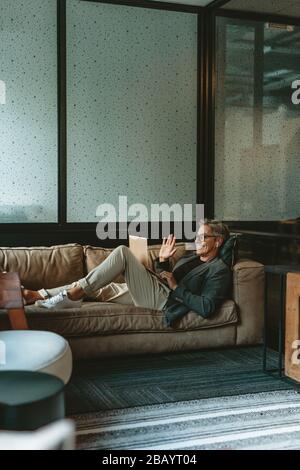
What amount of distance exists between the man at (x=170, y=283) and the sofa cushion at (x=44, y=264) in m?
0.26

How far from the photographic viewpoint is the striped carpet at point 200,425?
251 cm

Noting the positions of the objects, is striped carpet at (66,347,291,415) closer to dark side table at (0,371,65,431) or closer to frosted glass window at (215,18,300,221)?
dark side table at (0,371,65,431)

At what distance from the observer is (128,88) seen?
15.6 ft

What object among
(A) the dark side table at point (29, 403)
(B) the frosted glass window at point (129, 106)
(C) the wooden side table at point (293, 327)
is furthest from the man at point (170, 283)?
(A) the dark side table at point (29, 403)

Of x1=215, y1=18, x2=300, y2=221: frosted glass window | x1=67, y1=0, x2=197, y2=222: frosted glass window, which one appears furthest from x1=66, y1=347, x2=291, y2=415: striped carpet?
x1=67, y1=0, x2=197, y2=222: frosted glass window

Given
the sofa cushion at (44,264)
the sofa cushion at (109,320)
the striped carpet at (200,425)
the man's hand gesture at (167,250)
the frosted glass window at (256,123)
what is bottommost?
the striped carpet at (200,425)

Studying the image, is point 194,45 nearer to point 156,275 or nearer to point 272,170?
point 272,170

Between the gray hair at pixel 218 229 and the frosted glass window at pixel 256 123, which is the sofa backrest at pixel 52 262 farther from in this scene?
the frosted glass window at pixel 256 123

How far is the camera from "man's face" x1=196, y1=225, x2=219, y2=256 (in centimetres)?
408

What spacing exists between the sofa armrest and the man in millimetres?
104

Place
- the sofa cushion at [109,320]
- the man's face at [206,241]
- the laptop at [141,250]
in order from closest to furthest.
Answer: the sofa cushion at [109,320], the man's face at [206,241], the laptop at [141,250]
